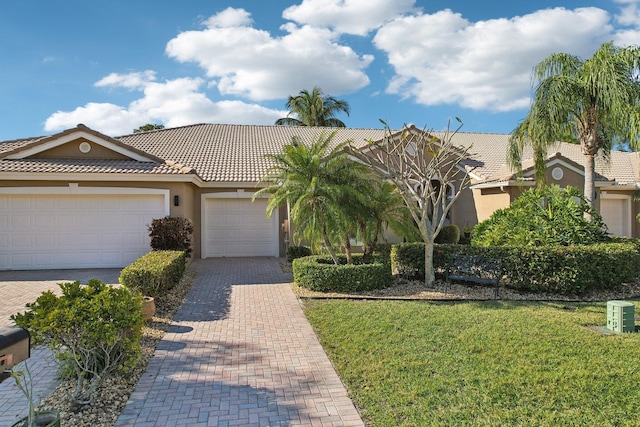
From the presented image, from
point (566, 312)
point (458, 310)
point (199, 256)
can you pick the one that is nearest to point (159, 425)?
point (458, 310)

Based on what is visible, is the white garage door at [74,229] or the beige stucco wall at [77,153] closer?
the white garage door at [74,229]

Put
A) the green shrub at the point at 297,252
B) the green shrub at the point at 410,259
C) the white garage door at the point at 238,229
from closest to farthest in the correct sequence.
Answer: the green shrub at the point at 410,259, the green shrub at the point at 297,252, the white garage door at the point at 238,229

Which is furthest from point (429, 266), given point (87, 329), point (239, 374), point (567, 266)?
point (87, 329)

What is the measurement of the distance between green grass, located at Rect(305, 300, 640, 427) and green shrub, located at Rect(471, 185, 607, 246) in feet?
9.66

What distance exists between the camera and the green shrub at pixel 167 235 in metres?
12.3

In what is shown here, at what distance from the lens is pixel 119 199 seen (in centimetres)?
1331

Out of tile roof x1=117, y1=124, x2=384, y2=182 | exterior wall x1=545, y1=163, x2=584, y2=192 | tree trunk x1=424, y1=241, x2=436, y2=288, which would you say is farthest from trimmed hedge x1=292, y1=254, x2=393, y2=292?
Answer: exterior wall x1=545, y1=163, x2=584, y2=192

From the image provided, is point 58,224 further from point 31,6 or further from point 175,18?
point 175,18

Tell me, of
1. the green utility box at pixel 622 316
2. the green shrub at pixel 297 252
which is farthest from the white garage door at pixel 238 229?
the green utility box at pixel 622 316

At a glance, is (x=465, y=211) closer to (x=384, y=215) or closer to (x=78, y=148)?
(x=384, y=215)

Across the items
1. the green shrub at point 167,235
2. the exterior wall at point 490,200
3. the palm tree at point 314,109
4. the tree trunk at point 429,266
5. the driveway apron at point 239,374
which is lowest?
the driveway apron at point 239,374

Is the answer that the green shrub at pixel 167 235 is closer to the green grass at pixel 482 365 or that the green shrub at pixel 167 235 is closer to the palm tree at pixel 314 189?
the palm tree at pixel 314 189

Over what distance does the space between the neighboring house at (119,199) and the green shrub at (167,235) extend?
1019 millimetres

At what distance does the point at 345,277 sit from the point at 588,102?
898 cm
